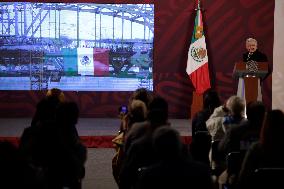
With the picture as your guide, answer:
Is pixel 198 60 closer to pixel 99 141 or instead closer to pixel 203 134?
pixel 99 141

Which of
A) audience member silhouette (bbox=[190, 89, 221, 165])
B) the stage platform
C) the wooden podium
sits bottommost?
the stage platform

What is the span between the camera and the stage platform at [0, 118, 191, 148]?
9.23 metres

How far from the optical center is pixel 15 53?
11.5 m

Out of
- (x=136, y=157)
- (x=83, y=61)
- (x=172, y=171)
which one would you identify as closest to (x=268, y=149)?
(x=136, y=157)

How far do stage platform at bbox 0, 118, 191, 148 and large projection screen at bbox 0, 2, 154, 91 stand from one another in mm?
772

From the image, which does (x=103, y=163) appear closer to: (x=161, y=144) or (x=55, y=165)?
(x=55, y=165)

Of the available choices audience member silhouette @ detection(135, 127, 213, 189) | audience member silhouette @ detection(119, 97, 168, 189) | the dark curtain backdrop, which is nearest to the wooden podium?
the dark curtain backdrop

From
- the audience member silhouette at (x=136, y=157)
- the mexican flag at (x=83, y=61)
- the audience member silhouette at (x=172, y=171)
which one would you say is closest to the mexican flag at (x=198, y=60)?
the mexican flag at (x=83, y=61)

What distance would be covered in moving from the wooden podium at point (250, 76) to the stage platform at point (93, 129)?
1.15 metres

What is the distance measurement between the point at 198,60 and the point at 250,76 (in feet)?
7.60

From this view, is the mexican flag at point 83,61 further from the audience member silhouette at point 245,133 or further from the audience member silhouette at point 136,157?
the audience member silhouette at point 136,157

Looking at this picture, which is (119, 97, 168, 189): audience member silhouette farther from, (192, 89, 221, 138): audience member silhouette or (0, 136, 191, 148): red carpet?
(0, 136, 191, 148): red carpet

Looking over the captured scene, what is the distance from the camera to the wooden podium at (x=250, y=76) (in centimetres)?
891

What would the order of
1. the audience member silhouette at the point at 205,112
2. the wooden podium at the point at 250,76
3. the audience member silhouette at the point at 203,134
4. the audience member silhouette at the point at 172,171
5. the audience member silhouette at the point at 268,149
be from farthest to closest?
the wooden podium at the point at 250,76 < the audience member silhouette at the point at 205,112 < the audience member silhouette at the point at 203,134 < the audience member silhouette at the point at 268,149 < the audience member silhouette at the point at 172,171
